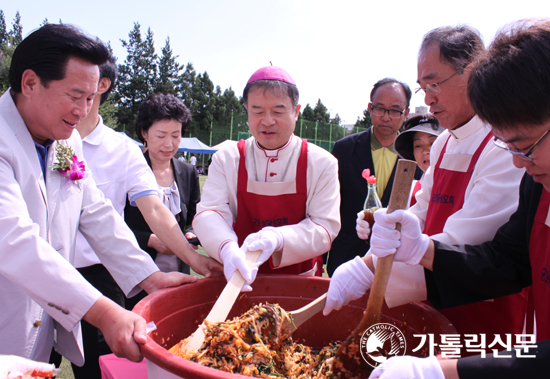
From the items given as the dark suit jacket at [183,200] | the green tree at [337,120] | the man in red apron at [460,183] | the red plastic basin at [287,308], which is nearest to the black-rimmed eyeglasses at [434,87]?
the man in red apron at [460,183]

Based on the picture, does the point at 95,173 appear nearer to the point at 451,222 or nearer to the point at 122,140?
the point at 122,140

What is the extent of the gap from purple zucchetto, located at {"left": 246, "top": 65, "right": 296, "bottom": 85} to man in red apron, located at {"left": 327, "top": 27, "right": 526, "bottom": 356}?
687 mm

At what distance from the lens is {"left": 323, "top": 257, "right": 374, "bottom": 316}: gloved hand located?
160 cm

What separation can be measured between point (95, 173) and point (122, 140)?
1.04 ft

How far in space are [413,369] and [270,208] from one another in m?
1.26

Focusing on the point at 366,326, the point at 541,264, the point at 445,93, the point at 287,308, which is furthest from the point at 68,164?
the point at 541,264

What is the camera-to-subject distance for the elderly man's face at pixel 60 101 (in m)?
1.55

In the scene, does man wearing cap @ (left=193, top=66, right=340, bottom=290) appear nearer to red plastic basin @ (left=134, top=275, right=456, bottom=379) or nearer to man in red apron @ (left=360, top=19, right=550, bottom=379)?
red plastic basin @ (left=134, top=275, right=456, bottom=379)

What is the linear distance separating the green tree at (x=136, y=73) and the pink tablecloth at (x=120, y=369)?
Answer: 48.7 metres

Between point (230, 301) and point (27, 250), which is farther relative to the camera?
point (230, 301)

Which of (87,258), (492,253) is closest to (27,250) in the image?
(87,258)

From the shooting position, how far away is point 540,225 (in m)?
1.29

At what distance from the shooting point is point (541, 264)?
1.29 meters

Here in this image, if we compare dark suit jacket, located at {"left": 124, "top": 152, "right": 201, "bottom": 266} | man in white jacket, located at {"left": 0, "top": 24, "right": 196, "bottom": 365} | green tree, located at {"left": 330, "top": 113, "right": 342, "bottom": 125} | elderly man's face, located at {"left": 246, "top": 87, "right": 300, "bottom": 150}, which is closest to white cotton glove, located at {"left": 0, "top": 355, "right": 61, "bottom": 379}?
man in white jacket, located at {"left": 0, "top": 24, "right": 196, "bottom": 365}
